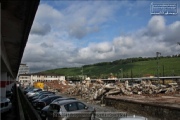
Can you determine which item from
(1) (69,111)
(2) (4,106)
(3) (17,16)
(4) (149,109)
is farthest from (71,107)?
(4) (149,109)

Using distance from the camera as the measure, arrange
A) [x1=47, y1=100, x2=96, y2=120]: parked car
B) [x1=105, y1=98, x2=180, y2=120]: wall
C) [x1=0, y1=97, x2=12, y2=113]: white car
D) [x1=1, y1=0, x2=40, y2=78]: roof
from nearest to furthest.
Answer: [x1=1, y1=0, x2=40, y2=78]: roof
[x1=47, y1=100, x2=96, y2=120]: parked car
[x1=105, y1=98, x2=180, y2=120]: wall
[x1=0, y1=97, x2=12, y2=113]: white car

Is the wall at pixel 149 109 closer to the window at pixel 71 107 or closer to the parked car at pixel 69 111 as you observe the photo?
the parked car at pixel 69 111

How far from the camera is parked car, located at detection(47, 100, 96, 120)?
15.6 m

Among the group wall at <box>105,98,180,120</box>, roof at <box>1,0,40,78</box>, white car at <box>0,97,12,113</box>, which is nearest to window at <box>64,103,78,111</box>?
roof at <box>1,0,40,78</box>

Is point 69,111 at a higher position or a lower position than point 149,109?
higher

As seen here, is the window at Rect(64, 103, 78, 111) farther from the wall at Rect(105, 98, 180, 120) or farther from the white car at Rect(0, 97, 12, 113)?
the white car at Rect(0, 97, 12, 113)

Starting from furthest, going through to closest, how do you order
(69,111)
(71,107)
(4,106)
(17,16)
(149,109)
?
(149,109), (4,106), (71,107), (69,111), (17,16)

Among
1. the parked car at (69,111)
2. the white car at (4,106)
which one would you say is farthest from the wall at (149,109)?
the white car at (4,106)

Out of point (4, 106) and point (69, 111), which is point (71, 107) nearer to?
point (69, 111)

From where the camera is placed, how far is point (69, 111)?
→ 52.2 feet

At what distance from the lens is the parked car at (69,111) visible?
51.1 feet

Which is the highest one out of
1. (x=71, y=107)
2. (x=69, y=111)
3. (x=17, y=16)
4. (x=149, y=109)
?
(x=17, y=16)

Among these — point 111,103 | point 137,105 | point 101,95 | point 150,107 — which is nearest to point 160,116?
point 150,107

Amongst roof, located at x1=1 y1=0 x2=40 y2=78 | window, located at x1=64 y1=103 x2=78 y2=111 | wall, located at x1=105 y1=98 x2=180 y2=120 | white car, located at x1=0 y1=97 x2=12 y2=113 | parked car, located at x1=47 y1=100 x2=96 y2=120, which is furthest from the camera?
white car, located at x1=0 y1=97 x2=12 y2=113
